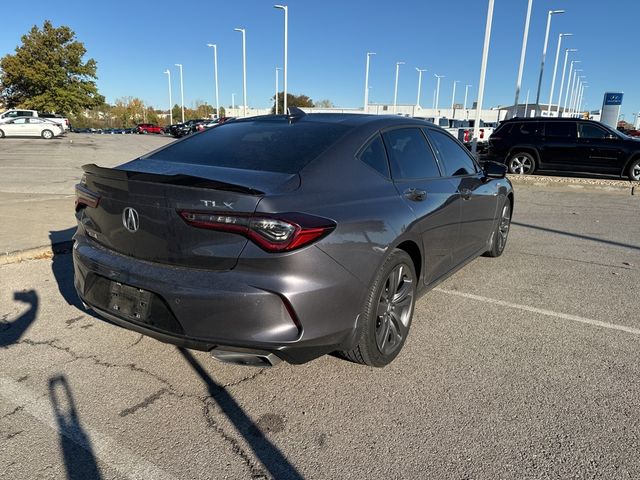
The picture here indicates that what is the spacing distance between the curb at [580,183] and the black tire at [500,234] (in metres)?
8.12

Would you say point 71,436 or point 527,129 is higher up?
point 527,129

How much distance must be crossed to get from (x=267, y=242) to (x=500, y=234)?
415 cm

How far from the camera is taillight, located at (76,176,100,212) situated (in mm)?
2908

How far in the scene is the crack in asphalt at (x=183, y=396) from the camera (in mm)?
2266

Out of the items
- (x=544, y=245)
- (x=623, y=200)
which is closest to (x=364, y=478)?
(x=544, y=245)

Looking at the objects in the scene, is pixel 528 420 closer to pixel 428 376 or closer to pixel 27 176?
pixel 428 376

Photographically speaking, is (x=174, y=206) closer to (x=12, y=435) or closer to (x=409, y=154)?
(x=12, y=435)

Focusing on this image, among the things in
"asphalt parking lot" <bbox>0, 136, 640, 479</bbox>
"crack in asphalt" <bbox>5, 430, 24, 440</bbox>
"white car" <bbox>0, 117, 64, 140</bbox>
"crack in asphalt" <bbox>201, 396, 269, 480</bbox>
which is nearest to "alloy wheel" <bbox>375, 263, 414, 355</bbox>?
"asphalt parking lot" <bbox>0, 136, 640, 479</bbox>

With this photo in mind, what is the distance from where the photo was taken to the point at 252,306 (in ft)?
7.70

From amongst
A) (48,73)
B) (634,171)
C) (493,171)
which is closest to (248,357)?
(493,171)

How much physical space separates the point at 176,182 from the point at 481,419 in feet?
6.71

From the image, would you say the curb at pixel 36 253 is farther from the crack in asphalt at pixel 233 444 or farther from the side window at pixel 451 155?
the side window at pixel 451 155

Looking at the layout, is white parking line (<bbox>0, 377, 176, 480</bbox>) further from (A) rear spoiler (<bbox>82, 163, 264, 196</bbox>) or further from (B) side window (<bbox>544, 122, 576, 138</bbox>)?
(B) side window (<bbox>544, 122, 576, 138</bbox>)

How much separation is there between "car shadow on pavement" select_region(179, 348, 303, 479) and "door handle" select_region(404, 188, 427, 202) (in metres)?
1.71
